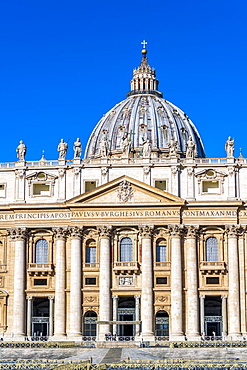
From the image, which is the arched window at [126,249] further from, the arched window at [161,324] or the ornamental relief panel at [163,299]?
the arched window at [161,324]

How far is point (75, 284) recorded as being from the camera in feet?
298

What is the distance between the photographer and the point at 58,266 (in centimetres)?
9219

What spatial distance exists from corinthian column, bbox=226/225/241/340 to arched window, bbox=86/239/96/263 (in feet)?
48.4

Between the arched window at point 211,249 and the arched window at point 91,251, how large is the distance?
12.4 metres

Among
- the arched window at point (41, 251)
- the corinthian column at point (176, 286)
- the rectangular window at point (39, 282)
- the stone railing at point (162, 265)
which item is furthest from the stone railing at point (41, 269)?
the corinthian column at point (176, 286)

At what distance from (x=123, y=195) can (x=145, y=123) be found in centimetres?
5206

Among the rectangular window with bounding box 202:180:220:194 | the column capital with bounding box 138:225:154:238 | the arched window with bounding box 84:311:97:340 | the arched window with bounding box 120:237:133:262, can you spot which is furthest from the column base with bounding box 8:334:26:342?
the rectangular window with bounding box 202:180:220:194

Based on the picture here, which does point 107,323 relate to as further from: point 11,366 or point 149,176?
point 11,366

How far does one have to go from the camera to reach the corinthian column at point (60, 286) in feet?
298

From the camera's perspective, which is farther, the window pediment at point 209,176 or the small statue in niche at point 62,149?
the small statue in niche at point 62,149

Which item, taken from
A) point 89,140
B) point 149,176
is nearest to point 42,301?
point 149,176

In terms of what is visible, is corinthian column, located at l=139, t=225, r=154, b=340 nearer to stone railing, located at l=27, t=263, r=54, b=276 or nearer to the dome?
stone railing, located at l=27, t=263, r=54, b=276

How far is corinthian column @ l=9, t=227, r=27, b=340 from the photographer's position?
3585 inches

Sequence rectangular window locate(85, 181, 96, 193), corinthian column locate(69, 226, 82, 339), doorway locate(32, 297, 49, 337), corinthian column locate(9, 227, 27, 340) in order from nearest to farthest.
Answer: corinthian column locate(69, 226, 82, 339) < corinthian column locate(9, 227, 27, 340) < doorway locate(32, 297, 49, 337) < rectangular window locate(85, 181, 96, 193)
